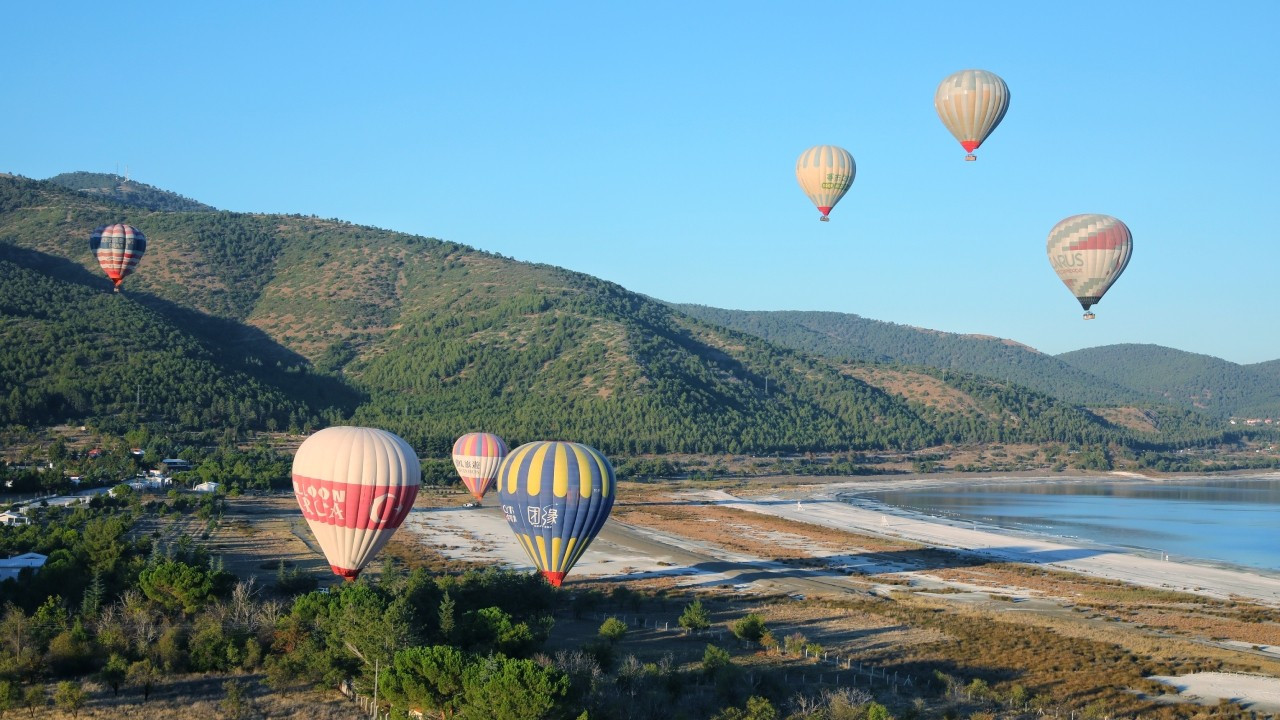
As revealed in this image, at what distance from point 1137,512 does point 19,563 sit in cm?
7699

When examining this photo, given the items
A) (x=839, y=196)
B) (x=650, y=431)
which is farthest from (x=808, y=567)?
(x=650, y=431)

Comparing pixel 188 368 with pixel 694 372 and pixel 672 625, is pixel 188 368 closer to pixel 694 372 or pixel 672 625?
pixel 694 372

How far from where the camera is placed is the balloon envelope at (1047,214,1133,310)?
58812 millimetres

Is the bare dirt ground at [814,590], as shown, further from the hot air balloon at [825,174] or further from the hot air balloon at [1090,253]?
the hot air balloon at [825,174]

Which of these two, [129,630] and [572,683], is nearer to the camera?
[572,683]

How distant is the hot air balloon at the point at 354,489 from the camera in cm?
3478

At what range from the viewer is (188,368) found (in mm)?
119750

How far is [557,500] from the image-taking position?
38469 mm

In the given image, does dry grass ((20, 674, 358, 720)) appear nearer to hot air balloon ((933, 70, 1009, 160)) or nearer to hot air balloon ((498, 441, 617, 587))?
hot air balloon ((498, 441, 617, 587))

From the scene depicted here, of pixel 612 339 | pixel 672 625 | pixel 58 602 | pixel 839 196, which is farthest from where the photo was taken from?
pixel 612 339

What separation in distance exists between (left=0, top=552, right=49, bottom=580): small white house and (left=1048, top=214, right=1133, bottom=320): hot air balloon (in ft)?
148

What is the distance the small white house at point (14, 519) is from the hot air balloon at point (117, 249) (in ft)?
114

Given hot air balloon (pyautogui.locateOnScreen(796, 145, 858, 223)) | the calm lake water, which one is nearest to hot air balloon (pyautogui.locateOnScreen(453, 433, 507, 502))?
hot air balloon (pyautogui.locateOnScreen(796, 145, 858, 223))

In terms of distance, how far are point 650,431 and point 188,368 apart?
154 ft
